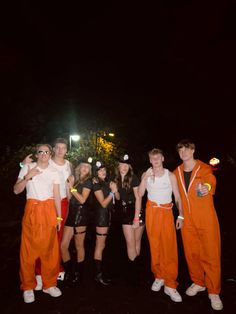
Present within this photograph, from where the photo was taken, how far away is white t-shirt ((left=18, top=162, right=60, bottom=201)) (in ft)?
12.0

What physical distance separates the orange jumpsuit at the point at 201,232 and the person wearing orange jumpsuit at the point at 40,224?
191 centimetres

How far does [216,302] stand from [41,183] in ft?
9.63

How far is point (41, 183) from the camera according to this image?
12.1 feet

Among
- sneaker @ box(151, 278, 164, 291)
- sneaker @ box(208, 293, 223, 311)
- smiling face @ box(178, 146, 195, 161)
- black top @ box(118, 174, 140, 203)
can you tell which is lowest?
sneaker @ box(208, 293, 223, 311)

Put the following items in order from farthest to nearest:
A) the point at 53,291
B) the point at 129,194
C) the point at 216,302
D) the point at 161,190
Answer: the point at 129,194, the point at 161,190, the point at 53,291, the point at 216,302

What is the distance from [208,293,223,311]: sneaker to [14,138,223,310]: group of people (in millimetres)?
12

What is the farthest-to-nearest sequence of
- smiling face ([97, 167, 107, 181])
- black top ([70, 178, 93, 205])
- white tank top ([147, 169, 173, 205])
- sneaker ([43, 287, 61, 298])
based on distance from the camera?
smiling face ([97, 167, 107, 181])
black top ([70, 178, 93, 205])
white tank top ([147, 169, 173, 205])
sneaker ([43, 287, 61, 298])

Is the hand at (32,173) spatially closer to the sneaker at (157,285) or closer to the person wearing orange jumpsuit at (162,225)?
the person wearing orange jumpsuit at (162,225)

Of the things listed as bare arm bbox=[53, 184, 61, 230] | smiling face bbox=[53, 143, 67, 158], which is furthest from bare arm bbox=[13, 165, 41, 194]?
smiling face bbox=[53, 143, 67, 158]

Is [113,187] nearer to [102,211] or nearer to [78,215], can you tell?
[102,211]

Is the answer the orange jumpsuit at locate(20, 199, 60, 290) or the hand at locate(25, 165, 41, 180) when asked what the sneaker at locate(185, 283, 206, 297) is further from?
the hand at locate(25, 165, 41, 180)

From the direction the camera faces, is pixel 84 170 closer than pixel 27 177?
No

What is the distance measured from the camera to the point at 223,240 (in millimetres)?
6449

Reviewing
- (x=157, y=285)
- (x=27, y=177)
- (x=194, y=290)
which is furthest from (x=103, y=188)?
(x=194, y=290)
